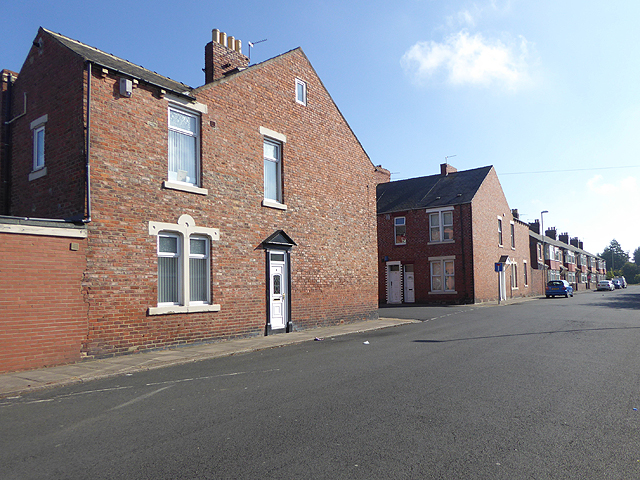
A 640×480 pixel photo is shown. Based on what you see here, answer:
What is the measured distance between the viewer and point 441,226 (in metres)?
34.8

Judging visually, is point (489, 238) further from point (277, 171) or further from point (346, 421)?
point (346, 421)

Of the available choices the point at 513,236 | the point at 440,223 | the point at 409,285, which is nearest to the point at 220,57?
the point at 440,223

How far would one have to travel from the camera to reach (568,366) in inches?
355

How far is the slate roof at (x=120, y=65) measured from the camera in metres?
11.8

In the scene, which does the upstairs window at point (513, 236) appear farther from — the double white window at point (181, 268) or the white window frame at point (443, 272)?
the double white window at point (181, 268)

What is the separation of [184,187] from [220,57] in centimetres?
533

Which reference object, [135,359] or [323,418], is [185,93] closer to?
[135,359]

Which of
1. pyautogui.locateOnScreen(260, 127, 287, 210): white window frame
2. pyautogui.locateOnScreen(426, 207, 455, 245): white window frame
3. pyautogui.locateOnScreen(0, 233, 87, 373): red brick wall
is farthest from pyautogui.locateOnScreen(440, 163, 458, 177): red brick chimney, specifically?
pyautogui.locateOnScreen(0, 233, 87, 373): red brick wall

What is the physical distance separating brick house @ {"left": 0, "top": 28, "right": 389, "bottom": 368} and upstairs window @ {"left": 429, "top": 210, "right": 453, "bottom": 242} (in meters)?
17.1

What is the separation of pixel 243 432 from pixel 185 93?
34.1 feet

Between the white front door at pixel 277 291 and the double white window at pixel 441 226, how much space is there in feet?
67.3

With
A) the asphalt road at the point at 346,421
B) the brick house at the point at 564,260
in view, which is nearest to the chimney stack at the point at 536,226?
the brick house at the point at 564,260

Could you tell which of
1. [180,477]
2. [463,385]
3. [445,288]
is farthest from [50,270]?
[445,288]

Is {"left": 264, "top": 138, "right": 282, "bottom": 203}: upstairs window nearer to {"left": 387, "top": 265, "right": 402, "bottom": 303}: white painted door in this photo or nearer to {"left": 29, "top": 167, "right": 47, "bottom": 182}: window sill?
{"left": 29, "top": 167, "right": 47, "bottom": 182}: window sill
